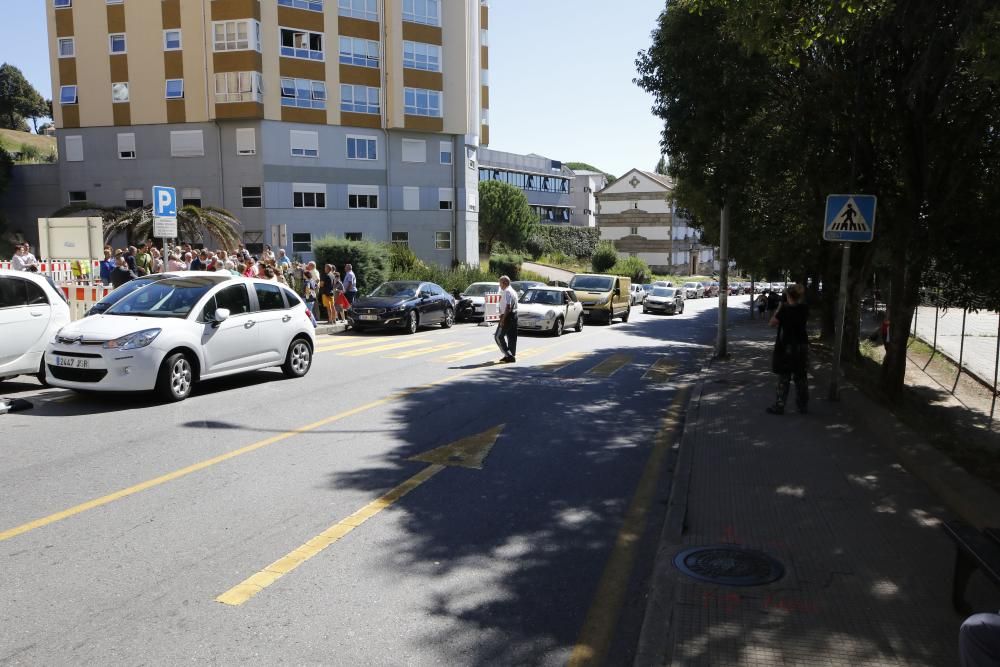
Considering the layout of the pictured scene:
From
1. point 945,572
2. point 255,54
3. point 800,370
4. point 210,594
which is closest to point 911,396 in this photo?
point 800,370

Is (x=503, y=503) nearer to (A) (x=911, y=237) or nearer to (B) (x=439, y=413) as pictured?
(B) (x=439, y=413)

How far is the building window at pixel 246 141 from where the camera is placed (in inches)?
1660

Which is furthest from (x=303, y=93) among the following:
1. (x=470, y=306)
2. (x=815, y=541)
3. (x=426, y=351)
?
(x=815, y=541)

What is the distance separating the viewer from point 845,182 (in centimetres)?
1227

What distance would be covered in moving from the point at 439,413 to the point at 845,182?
25.2 ft

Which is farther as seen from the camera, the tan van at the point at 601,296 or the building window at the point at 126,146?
the building window at the point at 126,146

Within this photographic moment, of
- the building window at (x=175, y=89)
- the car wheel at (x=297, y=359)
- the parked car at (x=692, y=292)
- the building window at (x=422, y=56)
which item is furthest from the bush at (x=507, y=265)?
the car wheel at (x=297, y=359)

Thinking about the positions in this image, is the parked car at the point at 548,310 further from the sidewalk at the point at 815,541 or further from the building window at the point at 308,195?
the building window at the point at 308,195

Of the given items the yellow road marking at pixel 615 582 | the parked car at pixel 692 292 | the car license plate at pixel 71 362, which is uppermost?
the car license plate at pixel 71 362

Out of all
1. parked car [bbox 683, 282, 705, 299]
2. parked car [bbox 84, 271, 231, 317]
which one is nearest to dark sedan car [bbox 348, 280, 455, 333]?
parked car [bbox 84, 271, 231, 317]

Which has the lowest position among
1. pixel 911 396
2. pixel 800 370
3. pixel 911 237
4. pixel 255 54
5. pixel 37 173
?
pixel 911 396

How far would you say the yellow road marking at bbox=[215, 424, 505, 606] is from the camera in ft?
14.5

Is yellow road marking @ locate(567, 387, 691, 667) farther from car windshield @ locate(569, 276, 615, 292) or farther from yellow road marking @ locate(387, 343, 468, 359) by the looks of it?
car windshield @ locate(569, 276, 615, 292)

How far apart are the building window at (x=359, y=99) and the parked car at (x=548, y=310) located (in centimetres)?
2609
